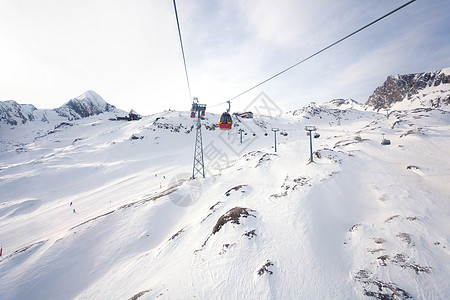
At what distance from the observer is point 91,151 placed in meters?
48.1

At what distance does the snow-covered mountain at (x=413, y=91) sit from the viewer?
105 m

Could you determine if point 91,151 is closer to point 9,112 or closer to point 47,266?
point 47,266

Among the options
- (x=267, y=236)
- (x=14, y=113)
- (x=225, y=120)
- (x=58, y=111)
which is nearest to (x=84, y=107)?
(x=58, y=111)

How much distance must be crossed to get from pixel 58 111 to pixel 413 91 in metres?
285

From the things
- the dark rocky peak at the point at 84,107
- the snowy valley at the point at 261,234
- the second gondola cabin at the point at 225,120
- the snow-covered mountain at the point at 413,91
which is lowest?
the snowy valley at the point at 261,234

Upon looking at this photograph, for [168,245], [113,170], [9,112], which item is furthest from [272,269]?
[9,112]

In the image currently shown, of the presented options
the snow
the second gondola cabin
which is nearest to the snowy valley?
the snow

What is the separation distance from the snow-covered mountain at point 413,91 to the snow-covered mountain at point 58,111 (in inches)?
9469

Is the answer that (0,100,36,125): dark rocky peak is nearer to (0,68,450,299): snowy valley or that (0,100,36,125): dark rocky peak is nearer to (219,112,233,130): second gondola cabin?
(0,68,450,299): snowy valley

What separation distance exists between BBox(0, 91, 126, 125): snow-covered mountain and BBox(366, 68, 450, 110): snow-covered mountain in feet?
789

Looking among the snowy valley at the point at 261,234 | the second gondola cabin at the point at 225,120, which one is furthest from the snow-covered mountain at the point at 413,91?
the second gondola cabin at the point at 225,120

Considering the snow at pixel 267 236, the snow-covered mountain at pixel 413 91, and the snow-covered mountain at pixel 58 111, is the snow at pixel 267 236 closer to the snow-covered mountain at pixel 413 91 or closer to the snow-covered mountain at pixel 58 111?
the snow-covered mountain at pixel 58 111

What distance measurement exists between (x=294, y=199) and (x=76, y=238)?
19330 millimetres

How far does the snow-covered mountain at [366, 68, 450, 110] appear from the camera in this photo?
345ft
